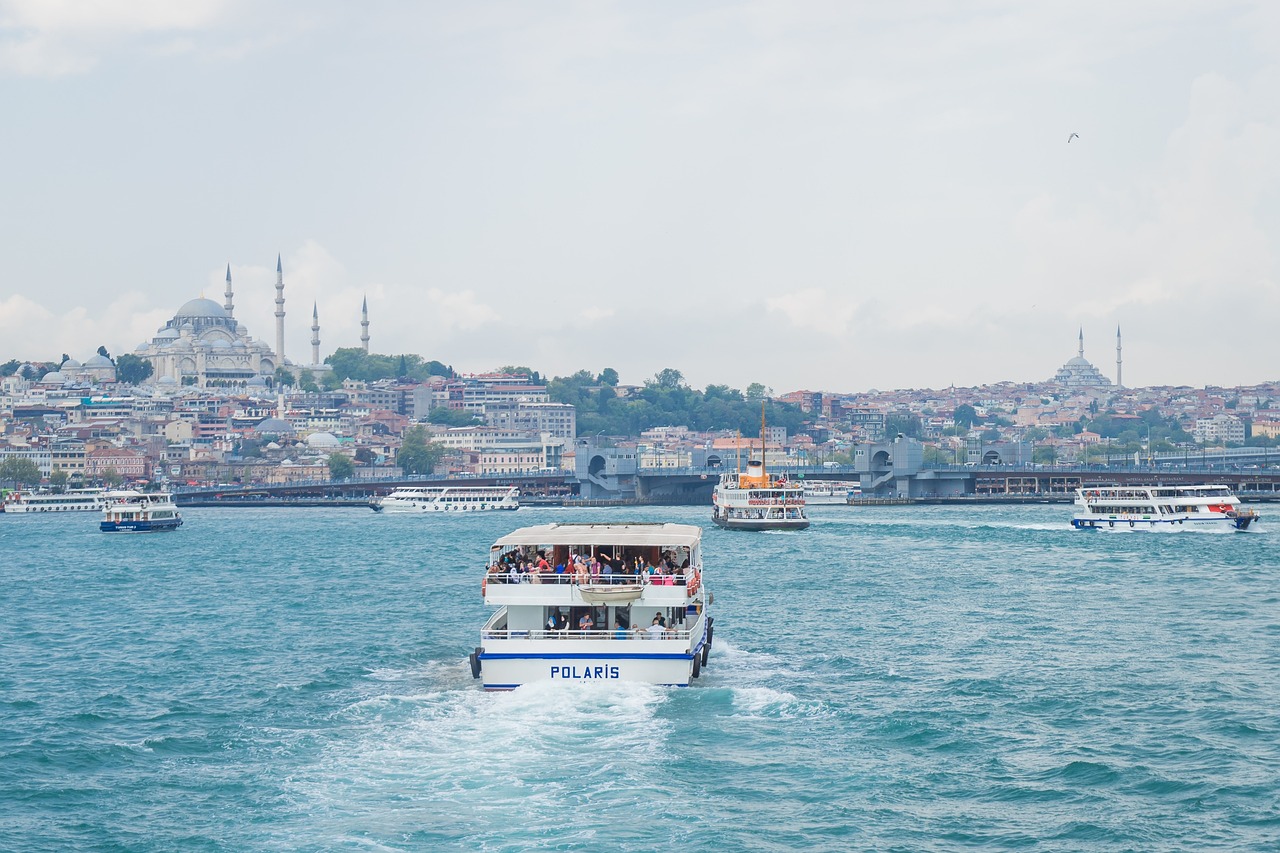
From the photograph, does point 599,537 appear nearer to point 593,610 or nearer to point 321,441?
point 593,610

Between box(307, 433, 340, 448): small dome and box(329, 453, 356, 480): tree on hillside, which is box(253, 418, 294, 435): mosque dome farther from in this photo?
box(329, 453, 356, 480): tree on hillside

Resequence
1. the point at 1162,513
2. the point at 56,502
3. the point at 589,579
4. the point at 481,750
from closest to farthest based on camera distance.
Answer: the point at 481,750 → the point at 589,579 → the point at 1162,513 → the point at 56,502

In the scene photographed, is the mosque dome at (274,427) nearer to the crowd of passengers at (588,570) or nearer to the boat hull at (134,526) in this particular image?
the boat hull at (134,526)

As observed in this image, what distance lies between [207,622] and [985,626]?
1557 centimetres

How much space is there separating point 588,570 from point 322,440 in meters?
156

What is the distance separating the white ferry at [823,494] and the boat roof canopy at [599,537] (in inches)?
3264

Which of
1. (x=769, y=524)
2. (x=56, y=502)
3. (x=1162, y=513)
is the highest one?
(x=56, y=502)

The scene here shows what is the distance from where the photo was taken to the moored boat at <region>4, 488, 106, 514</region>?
383 ft

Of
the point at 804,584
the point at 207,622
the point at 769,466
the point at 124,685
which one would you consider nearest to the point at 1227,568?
the point at 804,584

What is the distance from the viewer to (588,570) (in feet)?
78.6

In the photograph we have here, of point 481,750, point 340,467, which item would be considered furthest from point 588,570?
point 340,467

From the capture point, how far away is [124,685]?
85.8 feet

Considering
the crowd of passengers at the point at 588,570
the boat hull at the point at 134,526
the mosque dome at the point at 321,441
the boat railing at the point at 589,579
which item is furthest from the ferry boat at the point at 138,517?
the mosque dome at the point at 321,441

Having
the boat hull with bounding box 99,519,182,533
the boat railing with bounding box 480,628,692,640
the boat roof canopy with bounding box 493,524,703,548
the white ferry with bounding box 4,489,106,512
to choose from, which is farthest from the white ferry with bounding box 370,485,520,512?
the boat railing with bounding box 480,628,692,640
